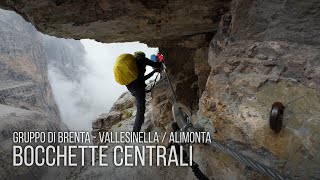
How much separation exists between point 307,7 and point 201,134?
1.79m

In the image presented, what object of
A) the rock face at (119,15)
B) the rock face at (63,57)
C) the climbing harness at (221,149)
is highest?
the rock face at (63,57)

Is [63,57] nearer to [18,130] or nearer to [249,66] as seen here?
[18,130]

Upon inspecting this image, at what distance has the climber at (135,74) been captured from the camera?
6316 mm

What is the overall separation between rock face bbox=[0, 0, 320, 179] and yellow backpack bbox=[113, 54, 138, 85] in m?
1.57

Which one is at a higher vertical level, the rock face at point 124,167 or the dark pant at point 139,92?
the dark pant at point 139,92

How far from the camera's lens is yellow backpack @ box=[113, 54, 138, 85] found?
6.29 metres

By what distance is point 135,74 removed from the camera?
6434 mm

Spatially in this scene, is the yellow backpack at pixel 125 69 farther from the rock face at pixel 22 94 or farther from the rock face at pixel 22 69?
the rock face at pixel 22 69

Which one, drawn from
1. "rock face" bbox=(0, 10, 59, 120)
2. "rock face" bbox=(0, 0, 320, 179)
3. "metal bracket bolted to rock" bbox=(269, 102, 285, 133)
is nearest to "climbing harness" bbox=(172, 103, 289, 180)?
"rock face" bbox=(0, 0, 320, 179)

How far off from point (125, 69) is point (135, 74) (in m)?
0.27

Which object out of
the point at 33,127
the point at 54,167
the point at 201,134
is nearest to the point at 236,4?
the point at 201,134

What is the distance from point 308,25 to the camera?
8.64ft

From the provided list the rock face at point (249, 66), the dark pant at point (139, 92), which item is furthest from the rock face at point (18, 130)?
the rock face at point (249, 66)

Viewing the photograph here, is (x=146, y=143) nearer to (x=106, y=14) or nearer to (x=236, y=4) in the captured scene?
(x=106, y=14)
